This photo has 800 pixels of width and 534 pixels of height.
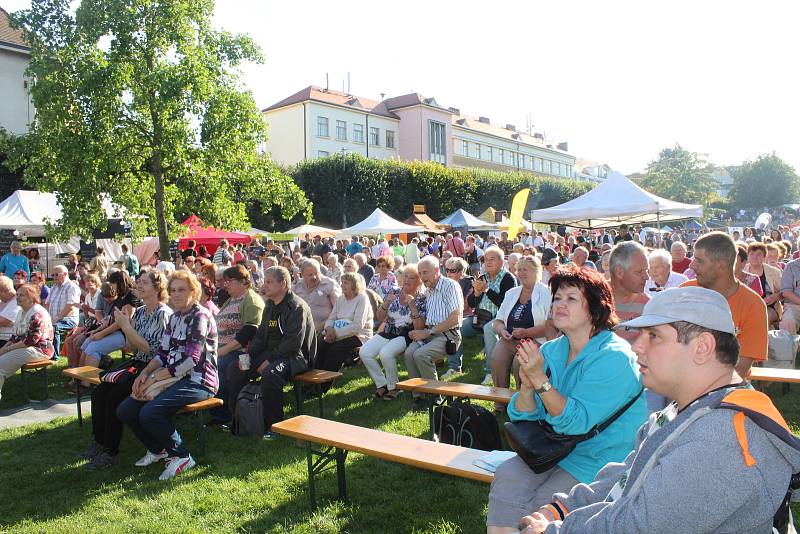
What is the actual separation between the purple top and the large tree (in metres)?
11.4

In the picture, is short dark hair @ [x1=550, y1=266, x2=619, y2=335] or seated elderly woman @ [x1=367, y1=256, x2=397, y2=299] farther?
seated elderly woman @ [x1=367, y1=256, x2=397, y2=299]

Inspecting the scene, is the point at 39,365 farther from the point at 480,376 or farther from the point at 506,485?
the point at 506,485

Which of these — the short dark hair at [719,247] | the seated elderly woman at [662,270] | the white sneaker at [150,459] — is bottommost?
the white sneaker at [150,459]

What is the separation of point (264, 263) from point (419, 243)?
1047 centimetres

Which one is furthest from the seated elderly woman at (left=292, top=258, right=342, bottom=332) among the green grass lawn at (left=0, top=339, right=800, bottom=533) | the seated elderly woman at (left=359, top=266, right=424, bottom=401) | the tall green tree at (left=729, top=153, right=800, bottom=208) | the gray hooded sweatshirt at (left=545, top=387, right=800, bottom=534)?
the tall green tree at (left=729, top=153, right=800, bottom=208)

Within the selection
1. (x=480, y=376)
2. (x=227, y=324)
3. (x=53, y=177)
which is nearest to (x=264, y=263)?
(x=227, y=324)

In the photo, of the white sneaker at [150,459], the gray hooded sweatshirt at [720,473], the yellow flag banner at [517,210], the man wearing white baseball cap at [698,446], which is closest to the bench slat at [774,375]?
the man wearing white baseball cap at [698,446]

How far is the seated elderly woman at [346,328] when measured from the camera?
759 cm

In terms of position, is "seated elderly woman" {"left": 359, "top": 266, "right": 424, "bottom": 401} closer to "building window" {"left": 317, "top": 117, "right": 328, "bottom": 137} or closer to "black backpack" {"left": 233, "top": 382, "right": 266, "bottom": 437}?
"black backpack" {"left": 233, "top": 382, "right": 266, "bottom": 437}

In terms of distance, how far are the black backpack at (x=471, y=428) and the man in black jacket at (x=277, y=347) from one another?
1.93 metres

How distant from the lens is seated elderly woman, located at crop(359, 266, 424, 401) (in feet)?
23.0

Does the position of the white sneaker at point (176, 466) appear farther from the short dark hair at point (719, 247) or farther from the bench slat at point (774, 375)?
the bench slat at point (774, 375)

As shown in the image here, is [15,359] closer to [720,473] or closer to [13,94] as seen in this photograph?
[720,473]

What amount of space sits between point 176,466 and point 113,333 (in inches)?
144
